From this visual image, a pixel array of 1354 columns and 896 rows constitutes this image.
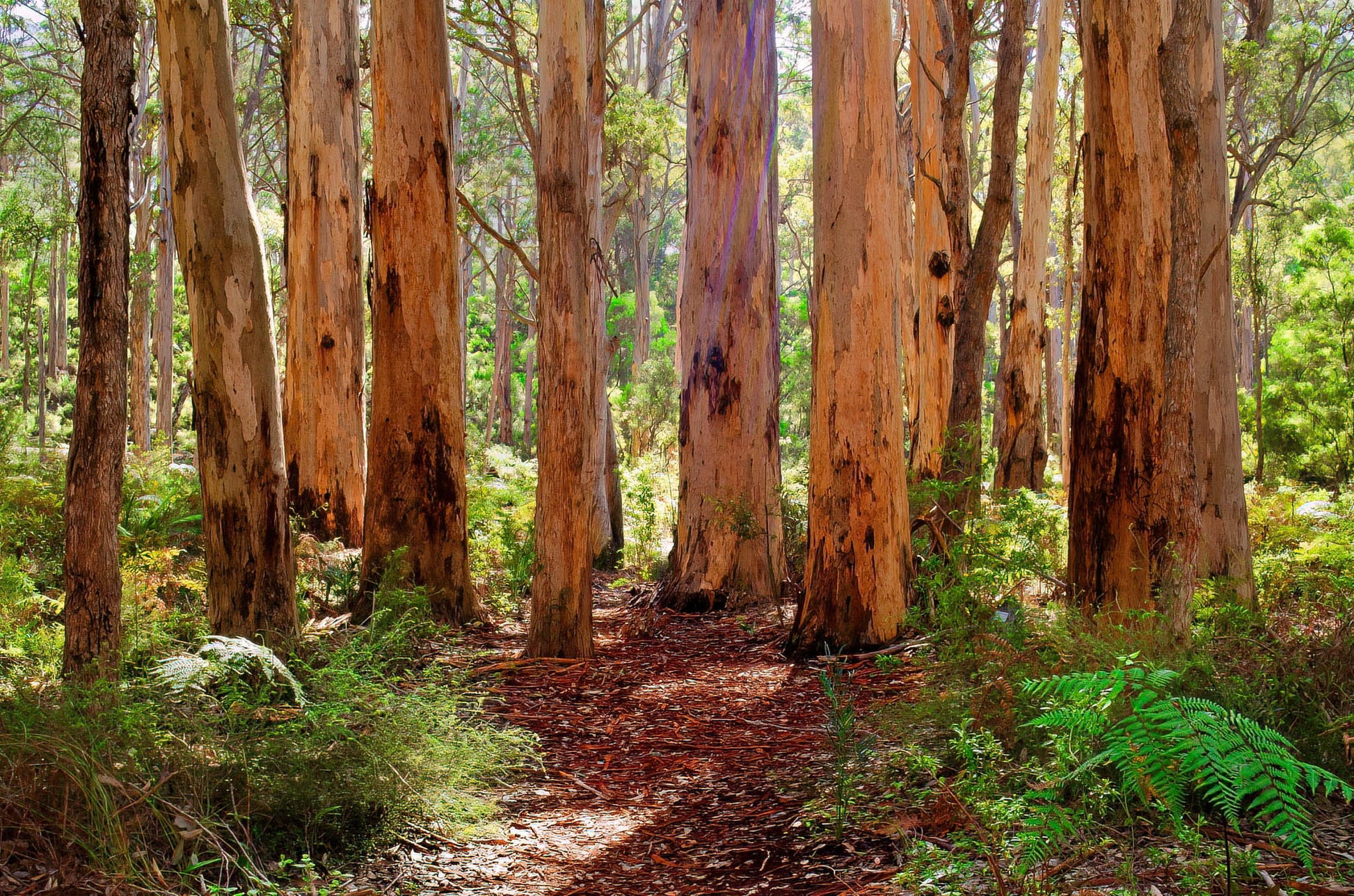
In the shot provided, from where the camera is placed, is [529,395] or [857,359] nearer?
[857,359]

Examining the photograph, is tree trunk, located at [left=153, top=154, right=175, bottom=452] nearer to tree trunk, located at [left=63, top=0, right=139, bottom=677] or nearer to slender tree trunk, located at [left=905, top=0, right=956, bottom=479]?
slender tree trunk, located at [left=905, top=0, right=956, bottom=479]

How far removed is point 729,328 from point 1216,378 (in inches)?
127

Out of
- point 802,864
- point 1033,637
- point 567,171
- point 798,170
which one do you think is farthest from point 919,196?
point 798,170

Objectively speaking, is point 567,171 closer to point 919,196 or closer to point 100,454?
point 100,454

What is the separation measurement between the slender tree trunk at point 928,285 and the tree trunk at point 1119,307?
4.14 metres

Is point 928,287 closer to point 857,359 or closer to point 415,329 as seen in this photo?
point 857,359

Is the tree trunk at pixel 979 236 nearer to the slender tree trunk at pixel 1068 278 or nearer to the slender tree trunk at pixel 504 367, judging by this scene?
the slender tree trunk at pixel 1068 278

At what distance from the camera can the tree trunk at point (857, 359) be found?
516 centimetres

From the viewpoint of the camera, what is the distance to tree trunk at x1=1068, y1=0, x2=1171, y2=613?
429 cm

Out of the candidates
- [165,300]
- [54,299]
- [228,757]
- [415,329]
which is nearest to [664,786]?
[228,757]

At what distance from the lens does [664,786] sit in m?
3.64

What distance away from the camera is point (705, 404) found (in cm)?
721

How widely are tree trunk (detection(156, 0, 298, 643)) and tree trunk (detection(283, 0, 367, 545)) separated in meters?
4.18

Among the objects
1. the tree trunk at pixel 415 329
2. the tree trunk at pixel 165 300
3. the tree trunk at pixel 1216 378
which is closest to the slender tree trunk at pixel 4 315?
the tree trunk at pixel 165 300
